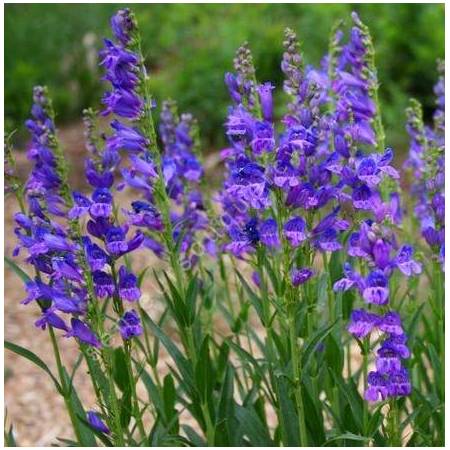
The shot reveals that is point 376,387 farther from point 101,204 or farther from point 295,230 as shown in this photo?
point 101,204

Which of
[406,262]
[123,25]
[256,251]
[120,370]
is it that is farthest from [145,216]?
[406,262]

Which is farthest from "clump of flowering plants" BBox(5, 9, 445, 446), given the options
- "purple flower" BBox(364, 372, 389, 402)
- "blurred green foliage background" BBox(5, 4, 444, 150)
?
"blurred green foliage background" BBox(5, 4, 444, 150)

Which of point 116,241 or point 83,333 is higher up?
point 116,241

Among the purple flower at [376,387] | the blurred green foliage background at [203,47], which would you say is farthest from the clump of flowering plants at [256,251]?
the blurred green foliage background at [203,47]

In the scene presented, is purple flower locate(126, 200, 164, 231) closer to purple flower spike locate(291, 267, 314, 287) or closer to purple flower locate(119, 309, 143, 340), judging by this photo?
purple flower locate(119, 309, 143, 340)

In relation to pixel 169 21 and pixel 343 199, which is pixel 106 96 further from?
pixel 169 21

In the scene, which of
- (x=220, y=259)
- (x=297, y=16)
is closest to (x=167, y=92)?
(x=297, y=16)
